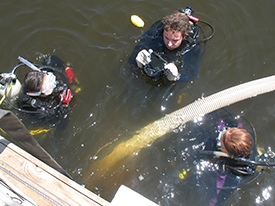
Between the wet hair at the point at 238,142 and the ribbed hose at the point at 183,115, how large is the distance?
2.88 ft

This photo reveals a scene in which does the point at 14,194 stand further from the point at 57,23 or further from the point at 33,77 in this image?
the point at 57,23

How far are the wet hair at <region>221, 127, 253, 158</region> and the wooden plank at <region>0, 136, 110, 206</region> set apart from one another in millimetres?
1750

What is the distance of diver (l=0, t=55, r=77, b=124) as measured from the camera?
3121 millimetres

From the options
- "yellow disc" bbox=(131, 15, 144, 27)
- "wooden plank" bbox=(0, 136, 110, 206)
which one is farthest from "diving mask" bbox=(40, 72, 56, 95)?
"yellow disc" bbox=(131, 15, 144, 27)

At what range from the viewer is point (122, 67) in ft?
14.1

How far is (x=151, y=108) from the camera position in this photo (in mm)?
4020

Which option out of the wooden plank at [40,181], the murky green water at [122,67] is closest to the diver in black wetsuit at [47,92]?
the murky green water at [122,67]

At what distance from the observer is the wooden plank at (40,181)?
254cm

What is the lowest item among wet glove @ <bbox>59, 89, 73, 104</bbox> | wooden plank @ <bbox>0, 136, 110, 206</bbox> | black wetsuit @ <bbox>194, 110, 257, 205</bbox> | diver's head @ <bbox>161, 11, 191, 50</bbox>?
black wetsuit @ <bbox>194, 110, 257, 205</bbox>

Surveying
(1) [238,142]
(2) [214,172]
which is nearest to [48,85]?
(1) [238,142]

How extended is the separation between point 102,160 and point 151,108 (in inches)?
53.3

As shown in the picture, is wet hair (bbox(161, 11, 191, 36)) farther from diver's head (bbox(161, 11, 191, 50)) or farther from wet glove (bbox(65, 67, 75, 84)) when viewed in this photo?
wet glove (bbox(65, 67, 75, 84))

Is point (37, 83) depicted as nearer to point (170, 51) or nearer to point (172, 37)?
point (172, 37)

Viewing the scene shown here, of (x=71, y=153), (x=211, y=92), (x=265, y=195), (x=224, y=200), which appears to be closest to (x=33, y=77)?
A: (x=71, y=153)
